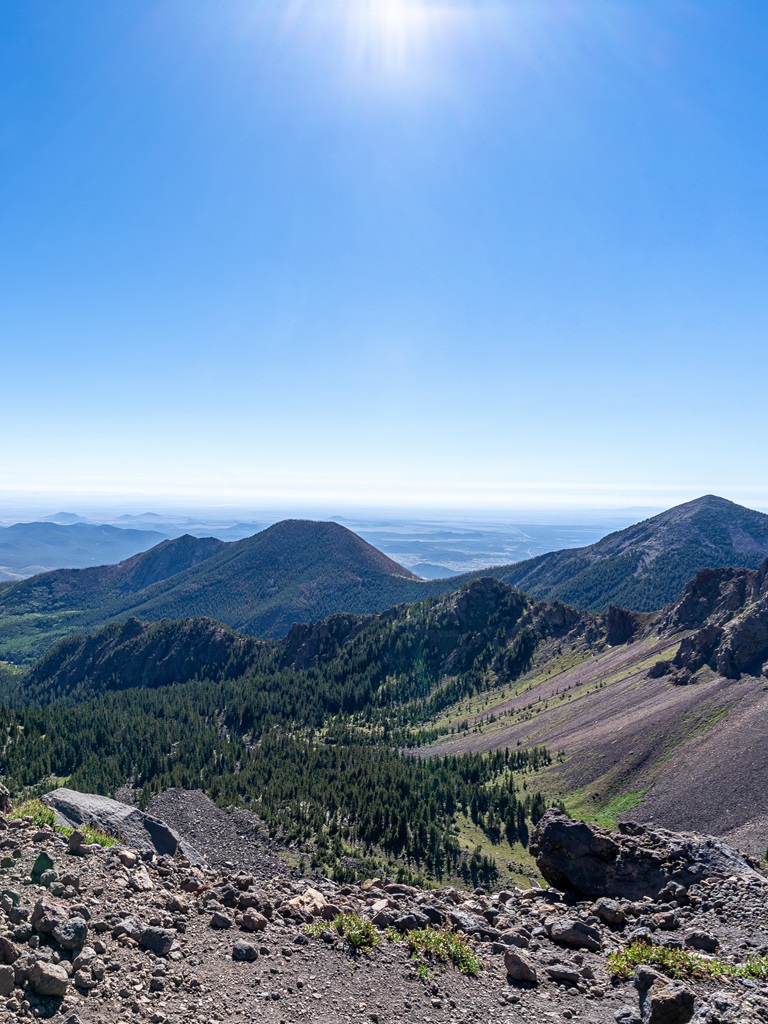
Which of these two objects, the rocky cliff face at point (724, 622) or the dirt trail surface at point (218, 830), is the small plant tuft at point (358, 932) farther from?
the rocky cliff face at point (724, 622)

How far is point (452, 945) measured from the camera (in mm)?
15148

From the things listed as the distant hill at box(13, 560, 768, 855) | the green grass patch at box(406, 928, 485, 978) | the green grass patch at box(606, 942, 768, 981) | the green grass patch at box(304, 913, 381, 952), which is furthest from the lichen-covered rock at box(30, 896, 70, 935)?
the distant hill at box(13, 560, 768, 855)

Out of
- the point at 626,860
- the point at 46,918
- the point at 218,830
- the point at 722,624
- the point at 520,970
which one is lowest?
the point at 218,830

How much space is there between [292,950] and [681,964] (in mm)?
10564

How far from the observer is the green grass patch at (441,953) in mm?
14533

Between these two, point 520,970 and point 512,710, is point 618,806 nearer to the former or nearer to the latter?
point 512,710

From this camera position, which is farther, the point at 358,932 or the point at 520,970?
the point at 358,932

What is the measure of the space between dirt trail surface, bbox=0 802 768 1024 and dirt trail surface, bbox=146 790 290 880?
37.3 meters

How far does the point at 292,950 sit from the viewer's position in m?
14.2

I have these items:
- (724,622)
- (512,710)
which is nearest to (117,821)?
(724,622)

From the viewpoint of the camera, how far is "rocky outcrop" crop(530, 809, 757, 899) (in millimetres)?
21516

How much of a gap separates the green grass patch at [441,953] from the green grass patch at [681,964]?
4066mm

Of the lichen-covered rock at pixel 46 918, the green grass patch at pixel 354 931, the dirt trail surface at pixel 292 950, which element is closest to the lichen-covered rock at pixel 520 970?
the dirt trail surface at pixel 292 950

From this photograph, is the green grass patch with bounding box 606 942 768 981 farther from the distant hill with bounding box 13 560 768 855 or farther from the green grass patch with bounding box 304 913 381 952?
the distant hill with bounding box 13 560 768 855
